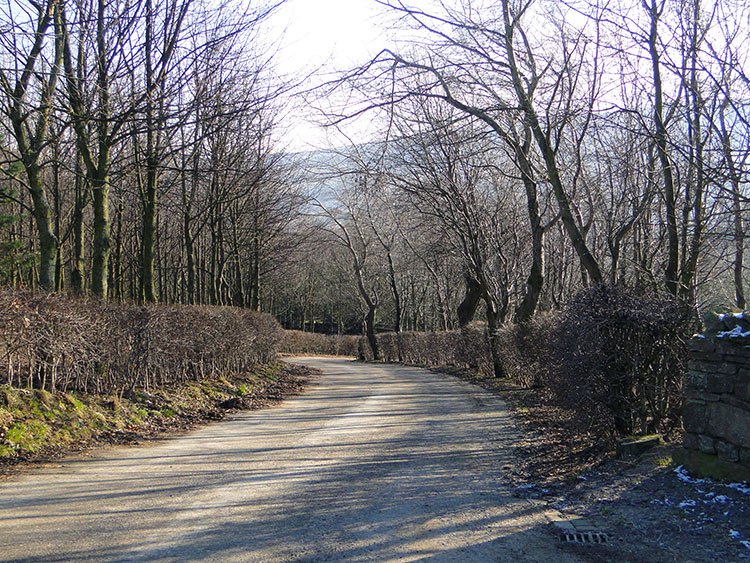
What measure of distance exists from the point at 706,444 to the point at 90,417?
26.2 ft

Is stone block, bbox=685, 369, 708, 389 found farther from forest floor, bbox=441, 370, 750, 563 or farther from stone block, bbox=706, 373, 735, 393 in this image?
forest floor, bbox=441, 370, 750, 563

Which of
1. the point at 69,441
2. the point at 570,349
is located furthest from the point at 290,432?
the point at 570,349

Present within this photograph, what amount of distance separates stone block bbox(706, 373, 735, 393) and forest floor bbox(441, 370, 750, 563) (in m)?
0.86

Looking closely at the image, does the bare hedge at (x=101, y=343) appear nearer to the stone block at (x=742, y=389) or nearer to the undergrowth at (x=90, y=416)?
the undergrowth at (x=90, y=416)

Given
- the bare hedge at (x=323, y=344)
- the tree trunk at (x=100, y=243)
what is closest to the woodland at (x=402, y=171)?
the tree trunk at (x=100, y=243)

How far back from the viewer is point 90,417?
8523 mm

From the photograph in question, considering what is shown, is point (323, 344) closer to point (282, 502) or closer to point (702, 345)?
point (282, 502)

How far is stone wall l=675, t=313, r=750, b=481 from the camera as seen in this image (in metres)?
5.36

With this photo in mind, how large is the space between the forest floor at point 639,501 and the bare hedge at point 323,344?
41566mm

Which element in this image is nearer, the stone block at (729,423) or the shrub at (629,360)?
the stone block at (729,423)

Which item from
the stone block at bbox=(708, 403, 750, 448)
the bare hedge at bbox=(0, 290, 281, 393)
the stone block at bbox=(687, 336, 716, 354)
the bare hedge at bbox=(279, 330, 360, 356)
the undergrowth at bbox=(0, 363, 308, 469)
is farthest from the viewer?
the bare hedge at bbox=(279, 330, 360, 356)

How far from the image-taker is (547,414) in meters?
11.2

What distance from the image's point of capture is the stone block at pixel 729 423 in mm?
5301

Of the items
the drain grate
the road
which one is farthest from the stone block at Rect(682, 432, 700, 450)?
the road
